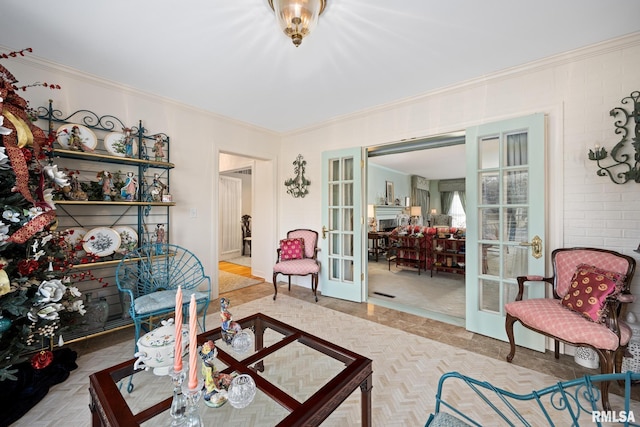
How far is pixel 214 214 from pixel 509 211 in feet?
11.4

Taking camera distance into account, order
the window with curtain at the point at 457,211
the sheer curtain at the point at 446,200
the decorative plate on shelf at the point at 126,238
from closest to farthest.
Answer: the decorative plate on shelf at the point at 126,238 < the window with curtain at the point at 457,211 < the sheer curtain at the point at 446,200

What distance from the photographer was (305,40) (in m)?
2.17

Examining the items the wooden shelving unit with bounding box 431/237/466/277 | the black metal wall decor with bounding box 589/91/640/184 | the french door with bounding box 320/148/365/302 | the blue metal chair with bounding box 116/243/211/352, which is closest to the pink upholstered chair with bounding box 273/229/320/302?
the french door with bounding box 320/148/365/302

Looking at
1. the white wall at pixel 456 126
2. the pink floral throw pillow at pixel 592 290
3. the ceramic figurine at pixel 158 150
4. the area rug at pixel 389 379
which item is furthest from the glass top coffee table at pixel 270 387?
the ceramic figurine at pixel 158 150

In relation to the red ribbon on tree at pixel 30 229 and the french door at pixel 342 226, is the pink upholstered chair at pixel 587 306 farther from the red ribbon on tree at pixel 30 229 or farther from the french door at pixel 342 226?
the red ribbon on tree at pixel 30 229

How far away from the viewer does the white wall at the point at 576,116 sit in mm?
2135

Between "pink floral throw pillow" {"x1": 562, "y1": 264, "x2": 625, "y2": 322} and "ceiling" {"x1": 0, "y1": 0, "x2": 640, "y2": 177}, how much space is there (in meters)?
1.85

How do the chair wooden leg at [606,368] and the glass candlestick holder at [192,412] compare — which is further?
the chair wooden leg at [606,368]

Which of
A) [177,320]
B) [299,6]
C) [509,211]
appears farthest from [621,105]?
[177,320]

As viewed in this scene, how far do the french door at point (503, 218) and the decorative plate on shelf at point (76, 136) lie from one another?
3.74 m

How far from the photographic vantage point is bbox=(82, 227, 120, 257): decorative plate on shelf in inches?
96.7

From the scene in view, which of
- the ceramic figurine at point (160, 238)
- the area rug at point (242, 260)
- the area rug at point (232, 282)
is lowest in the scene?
the area rug at point (232, 282)

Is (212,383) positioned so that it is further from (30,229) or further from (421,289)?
(421,289)

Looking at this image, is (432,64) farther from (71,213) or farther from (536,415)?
(71,213)
